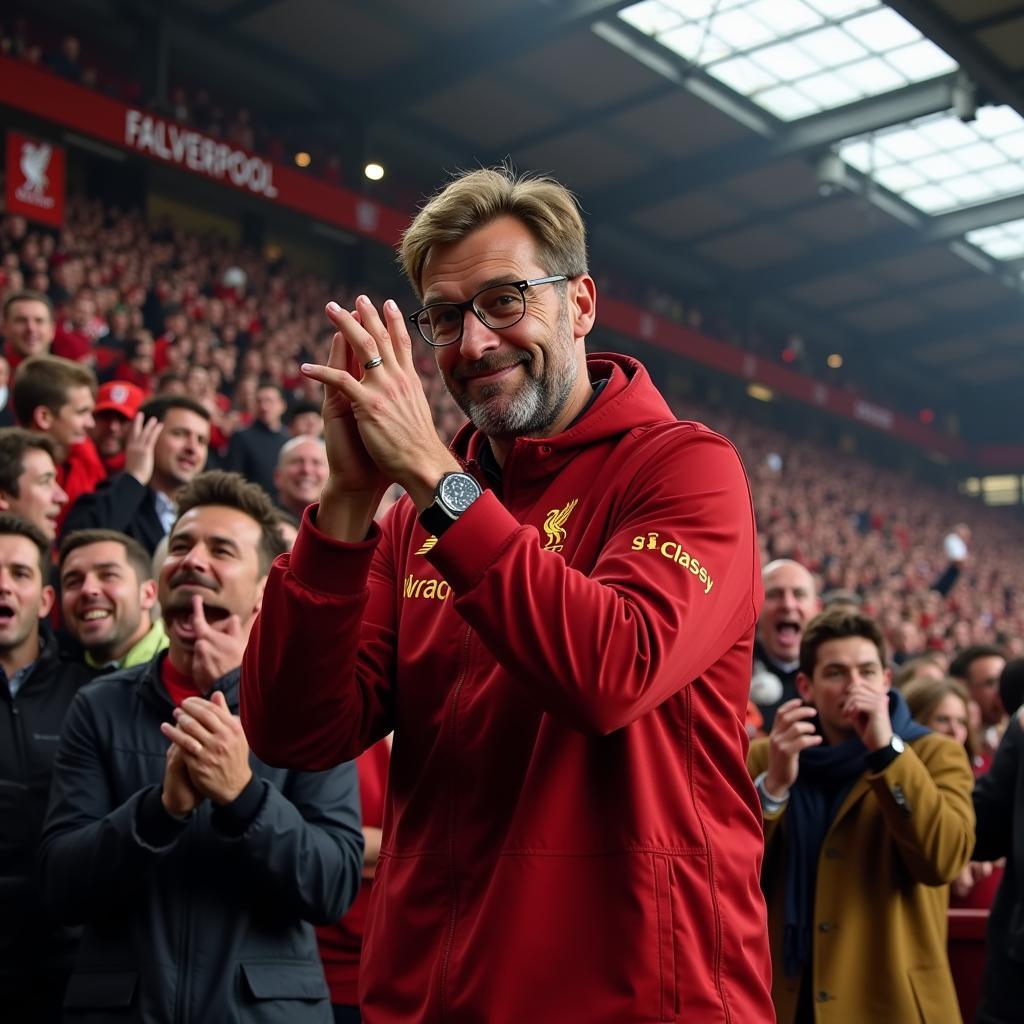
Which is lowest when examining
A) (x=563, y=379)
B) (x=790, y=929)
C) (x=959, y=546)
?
(x=790, y=929)

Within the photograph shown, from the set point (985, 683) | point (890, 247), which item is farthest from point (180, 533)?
point (890, 247)

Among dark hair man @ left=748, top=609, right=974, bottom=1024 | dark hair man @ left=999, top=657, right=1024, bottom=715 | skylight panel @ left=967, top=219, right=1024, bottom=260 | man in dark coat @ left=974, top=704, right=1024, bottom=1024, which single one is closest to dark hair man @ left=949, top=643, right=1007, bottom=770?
dark hair man @ left=999, top=657, right=1024, bottom=715

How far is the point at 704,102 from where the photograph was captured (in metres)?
17.8

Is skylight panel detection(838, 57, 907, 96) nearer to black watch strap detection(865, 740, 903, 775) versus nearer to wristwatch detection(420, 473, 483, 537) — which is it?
black watch strap detection(865, 740, 903, 775)

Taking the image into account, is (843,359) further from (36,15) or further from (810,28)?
(36,15)

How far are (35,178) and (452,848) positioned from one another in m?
13.6

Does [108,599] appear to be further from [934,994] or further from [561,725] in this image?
[934,994]

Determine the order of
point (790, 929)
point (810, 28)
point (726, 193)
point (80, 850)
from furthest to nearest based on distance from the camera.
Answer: point (726, 193) < point (810, 28) < point (790, 929) < point (80, 850)

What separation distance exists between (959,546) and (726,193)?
32.6 ft

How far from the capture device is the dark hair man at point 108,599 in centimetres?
361

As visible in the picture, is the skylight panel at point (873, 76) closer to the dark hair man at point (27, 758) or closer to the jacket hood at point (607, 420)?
the dark hair man at point (27, 758)

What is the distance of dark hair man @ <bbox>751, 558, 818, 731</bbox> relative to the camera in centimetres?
496

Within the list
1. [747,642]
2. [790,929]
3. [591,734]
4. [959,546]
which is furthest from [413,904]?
[959,546]

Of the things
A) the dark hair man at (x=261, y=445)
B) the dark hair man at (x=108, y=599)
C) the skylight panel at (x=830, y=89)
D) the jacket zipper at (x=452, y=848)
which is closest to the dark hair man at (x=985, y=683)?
the dark hair man at (x=261, y=445)
